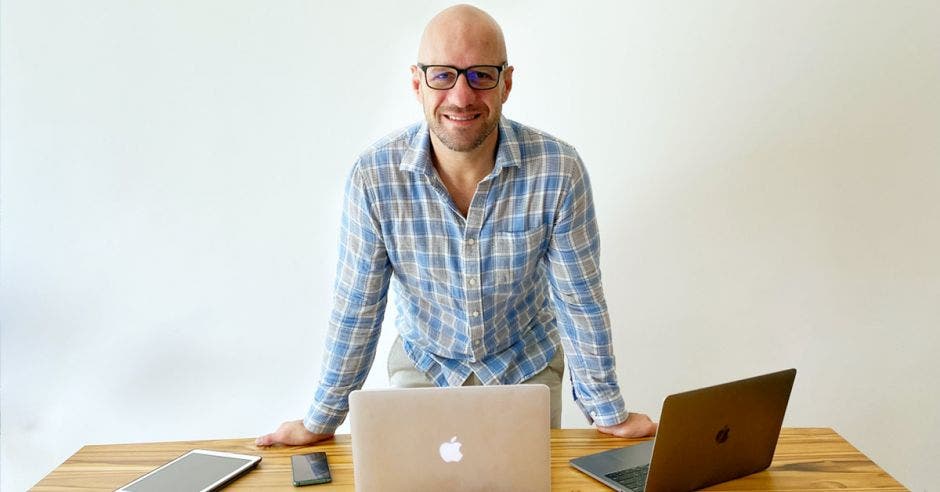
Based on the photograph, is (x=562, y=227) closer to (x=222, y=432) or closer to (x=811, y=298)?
(x=811, y=298)

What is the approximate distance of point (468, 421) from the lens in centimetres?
128

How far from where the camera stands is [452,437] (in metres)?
1.28

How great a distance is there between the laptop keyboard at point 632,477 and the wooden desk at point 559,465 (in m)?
0.04

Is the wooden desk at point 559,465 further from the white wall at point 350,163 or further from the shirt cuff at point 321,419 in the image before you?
the white wall at point 350,163

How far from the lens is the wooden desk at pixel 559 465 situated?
1438 millimetres

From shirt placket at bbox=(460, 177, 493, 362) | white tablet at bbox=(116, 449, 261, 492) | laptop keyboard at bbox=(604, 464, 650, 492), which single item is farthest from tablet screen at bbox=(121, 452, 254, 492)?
laptop keyboard at bbox=(604, 464, 650, 492)

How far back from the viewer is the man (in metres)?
1.71

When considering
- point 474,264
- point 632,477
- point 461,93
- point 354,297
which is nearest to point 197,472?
point 354,297

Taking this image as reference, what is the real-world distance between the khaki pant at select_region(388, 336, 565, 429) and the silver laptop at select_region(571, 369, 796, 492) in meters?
0.45

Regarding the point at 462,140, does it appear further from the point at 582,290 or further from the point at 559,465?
the point at 559,465

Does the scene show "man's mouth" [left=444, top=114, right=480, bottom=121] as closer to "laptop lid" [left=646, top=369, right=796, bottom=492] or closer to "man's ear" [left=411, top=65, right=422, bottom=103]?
"man's ear" [left=411, top=65, right=422, bottom=103]

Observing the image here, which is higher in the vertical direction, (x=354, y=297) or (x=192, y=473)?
(x=354, y=297)

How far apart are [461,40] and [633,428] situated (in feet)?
3.09

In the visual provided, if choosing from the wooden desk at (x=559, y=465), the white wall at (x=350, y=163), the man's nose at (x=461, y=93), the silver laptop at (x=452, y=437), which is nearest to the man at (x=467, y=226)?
the man's nose at (x=461, y=93)
